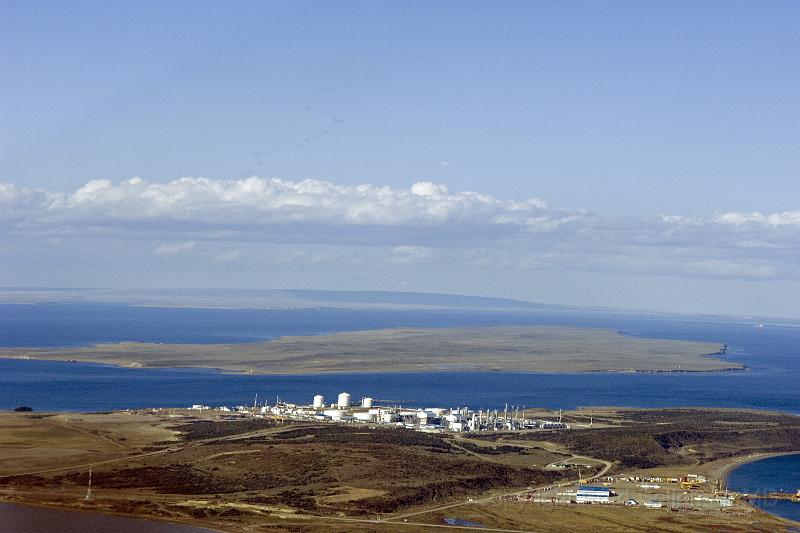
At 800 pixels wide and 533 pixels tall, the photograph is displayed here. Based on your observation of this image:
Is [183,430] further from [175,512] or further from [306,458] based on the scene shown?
[175,512]

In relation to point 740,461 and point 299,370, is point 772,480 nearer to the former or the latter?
point 740,461

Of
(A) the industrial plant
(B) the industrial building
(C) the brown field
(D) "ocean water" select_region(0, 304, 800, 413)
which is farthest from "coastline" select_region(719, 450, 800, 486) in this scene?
(D) "ocean water" select_region(0, 304, 800, 413)

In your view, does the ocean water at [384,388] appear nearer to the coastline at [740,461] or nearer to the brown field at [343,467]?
the brown field at [343,467]

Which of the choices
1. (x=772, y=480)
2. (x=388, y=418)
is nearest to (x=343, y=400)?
(x=388, y=418)

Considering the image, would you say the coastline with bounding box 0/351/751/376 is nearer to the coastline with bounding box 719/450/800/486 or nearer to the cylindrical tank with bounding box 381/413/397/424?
the cylindrical tank with bounding box 381/413/397/424

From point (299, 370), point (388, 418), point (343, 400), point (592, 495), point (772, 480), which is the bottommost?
point (772, 480)

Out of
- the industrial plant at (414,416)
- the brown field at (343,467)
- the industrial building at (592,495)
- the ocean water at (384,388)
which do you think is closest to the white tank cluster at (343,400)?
the industrial plant at (414,416)

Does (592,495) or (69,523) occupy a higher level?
(592,495)
